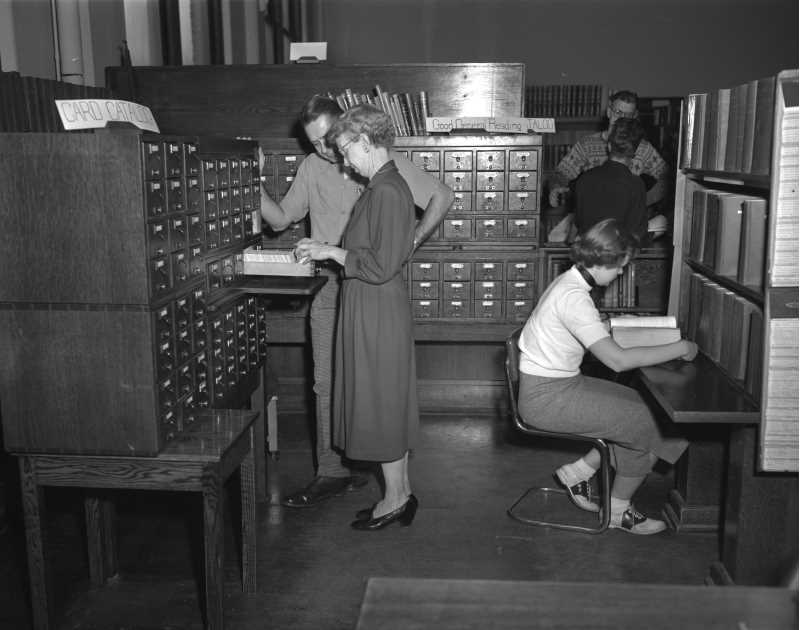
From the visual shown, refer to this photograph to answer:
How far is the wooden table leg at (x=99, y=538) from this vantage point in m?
3.22

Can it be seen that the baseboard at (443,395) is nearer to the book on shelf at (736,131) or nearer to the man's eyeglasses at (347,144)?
the man's eyeglasses at (347,144)

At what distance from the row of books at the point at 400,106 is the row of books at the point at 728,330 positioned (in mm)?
1910

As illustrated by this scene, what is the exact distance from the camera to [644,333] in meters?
3.55

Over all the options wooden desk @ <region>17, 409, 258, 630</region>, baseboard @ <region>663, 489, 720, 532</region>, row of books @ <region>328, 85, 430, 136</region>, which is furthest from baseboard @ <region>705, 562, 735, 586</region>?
row of books @ <region>328, 85, 430, 136</region>

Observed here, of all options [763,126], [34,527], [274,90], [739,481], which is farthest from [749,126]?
[274,90]

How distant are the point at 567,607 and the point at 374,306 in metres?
2.08

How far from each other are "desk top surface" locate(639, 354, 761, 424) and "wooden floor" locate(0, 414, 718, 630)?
74cm

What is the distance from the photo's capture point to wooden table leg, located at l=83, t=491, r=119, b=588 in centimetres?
322

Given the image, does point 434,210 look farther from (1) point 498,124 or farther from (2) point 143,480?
(2) point 143,480

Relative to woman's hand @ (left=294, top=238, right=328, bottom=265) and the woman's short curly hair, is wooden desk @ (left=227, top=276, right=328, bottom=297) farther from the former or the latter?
the woman's short curly hair

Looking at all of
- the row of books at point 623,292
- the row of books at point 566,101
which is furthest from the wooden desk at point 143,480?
the row of books at point 566,101

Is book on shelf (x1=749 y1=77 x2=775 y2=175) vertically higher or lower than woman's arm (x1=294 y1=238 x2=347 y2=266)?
higher

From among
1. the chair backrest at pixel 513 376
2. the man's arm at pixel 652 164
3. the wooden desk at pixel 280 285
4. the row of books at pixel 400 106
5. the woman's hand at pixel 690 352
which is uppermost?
the row of books at pixel 400 106

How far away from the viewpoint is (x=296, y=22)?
29.8 feet
